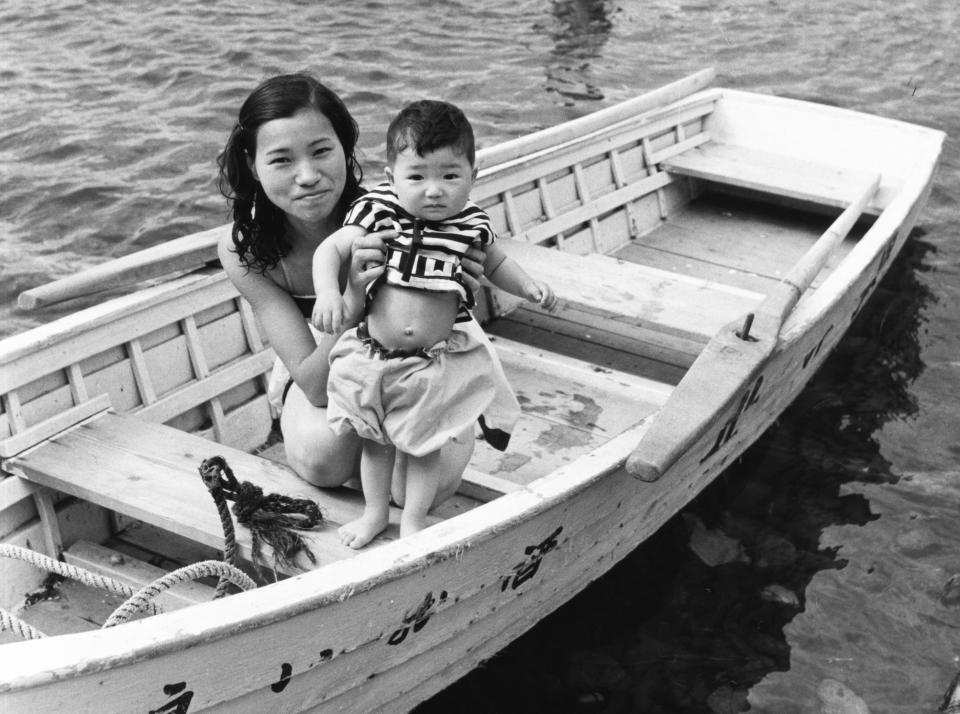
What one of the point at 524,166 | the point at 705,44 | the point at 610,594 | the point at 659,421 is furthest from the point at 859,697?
the point at 705,44

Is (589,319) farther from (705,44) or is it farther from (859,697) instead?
(705,44)

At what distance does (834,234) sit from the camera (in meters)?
4.71

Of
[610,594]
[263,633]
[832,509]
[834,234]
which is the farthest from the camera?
[832,509]

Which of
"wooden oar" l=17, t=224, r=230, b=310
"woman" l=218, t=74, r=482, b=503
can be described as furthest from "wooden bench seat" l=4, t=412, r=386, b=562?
"wooden oar" l=17, t=224, r=230, b=310

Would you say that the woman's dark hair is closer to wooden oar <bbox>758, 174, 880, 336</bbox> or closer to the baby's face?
the baby's face

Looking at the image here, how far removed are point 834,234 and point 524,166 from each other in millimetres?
1553

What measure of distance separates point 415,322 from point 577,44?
935cm

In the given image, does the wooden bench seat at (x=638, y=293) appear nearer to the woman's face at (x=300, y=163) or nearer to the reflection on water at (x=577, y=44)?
the woman's face at (x=300, y=163)

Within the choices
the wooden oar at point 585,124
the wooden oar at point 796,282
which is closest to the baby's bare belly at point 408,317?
the wooden oar at point 796,282

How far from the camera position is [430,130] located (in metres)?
2.78

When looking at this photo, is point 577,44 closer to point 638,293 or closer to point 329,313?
point 638,293

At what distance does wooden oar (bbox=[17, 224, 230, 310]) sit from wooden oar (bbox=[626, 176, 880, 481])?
1522 mm

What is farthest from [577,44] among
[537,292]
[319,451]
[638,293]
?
[319,451]

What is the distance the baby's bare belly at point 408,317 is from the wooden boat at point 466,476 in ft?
1.60
